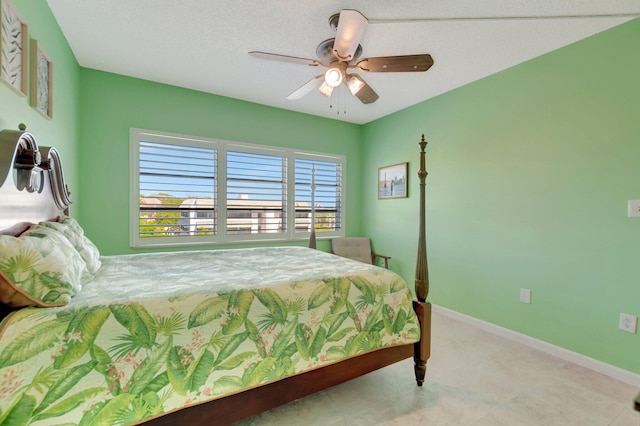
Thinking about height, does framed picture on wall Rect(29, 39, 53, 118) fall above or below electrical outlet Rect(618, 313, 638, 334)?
above

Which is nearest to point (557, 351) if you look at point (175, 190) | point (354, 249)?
point (354, 249)

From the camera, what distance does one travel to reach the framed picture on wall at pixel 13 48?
1.38 metres

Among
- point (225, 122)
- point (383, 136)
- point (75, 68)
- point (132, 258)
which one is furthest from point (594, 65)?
point (75, 68)

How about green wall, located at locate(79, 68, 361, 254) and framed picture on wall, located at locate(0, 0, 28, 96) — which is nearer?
framed picture on wall, located at locate(0, 0, 28, 96)

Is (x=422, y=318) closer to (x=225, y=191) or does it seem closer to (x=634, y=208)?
(x=634, y=208)

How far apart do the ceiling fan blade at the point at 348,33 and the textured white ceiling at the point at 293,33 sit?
36cm

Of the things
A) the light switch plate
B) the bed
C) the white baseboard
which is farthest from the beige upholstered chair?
the light switch plate

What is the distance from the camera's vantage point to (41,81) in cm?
186

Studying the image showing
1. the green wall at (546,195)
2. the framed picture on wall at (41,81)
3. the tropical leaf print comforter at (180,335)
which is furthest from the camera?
the green wall at (546,195)

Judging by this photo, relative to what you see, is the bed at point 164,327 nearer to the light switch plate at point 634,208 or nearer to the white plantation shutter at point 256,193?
the light switch plate at point 634,208

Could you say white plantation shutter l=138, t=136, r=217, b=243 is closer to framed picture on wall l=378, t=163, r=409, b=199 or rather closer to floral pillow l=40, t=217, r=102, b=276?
floral pillow l=40, t=217, r=102, b=276

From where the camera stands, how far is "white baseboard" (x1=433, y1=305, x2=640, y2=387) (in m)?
2.03

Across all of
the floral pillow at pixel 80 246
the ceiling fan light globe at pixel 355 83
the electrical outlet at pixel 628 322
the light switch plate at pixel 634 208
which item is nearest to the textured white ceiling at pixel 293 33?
the ceiling fan light globe at pixel 355 83

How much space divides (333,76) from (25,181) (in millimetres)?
1957
